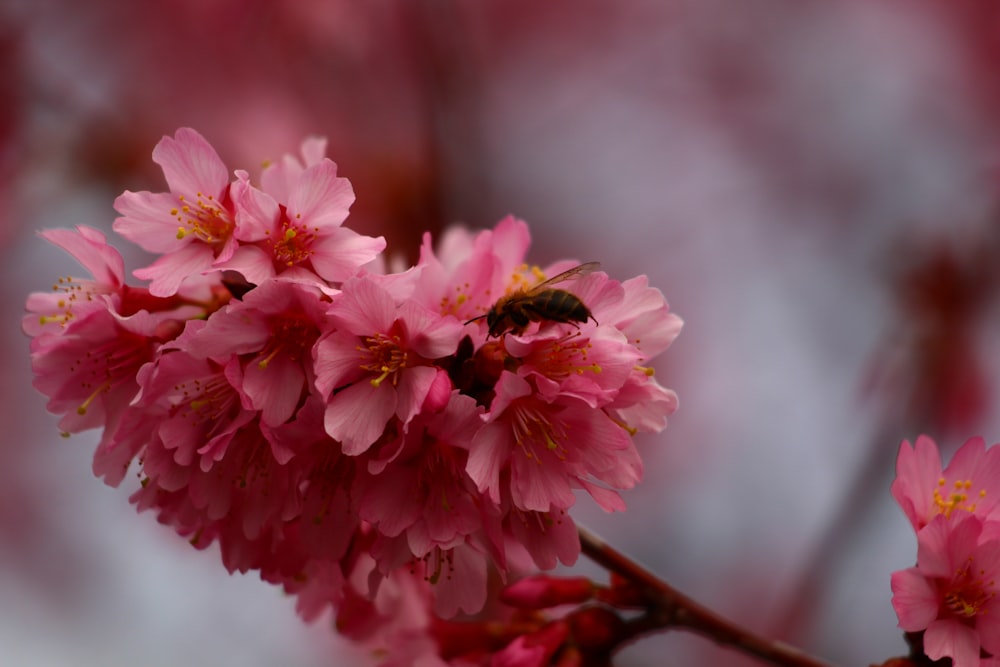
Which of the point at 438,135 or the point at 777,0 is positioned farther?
the point at 777,0

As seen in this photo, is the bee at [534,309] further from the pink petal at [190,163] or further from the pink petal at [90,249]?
the pink petal at [90,249]

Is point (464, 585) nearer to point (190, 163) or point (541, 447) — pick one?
point (541, 447)

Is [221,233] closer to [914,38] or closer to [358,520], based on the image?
[358,520]

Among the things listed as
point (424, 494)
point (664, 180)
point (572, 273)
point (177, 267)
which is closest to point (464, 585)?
point (424, 494)

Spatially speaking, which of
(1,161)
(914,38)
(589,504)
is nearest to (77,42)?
(1,161)

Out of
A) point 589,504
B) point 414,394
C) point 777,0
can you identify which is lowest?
point 589,504

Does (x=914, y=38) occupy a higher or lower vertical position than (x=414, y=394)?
higher

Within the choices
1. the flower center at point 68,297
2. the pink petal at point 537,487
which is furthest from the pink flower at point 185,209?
the pink petal at point 537,487
